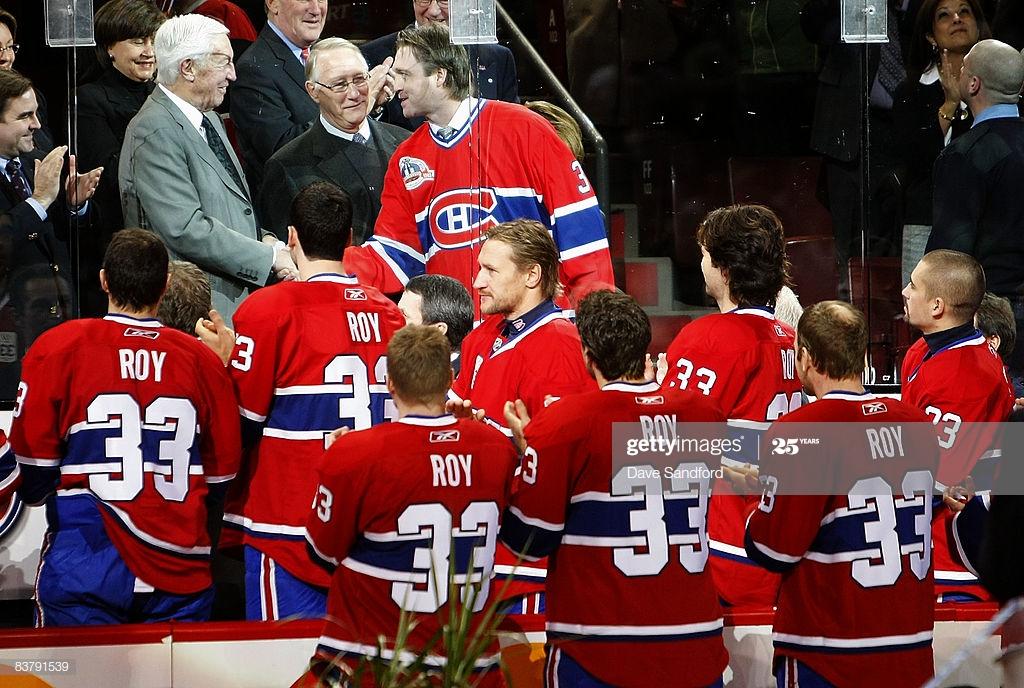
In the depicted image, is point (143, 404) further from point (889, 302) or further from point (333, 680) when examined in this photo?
point (889, 302)

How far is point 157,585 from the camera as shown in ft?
11.5

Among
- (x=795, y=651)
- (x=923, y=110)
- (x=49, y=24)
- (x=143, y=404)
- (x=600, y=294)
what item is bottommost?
(x=795, y=651)

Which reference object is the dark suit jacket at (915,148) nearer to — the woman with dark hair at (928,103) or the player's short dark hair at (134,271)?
the woman with dark hair at (928,103)

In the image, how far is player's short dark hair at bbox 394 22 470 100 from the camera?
14.4 ft

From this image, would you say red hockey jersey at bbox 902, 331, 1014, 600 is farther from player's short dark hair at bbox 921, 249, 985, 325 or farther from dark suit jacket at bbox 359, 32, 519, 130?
dark suit jacket at bbox 359, 32, 519, 130

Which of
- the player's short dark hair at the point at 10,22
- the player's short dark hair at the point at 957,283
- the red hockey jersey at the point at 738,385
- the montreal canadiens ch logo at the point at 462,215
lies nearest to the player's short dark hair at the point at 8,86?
the player's short dark hair at the point at 10,22

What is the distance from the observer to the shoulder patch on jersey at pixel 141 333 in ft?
11.4

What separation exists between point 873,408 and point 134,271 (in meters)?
1.94

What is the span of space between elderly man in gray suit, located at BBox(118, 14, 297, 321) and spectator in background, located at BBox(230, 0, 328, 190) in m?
0.06

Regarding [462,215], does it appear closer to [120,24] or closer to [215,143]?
[215,143]

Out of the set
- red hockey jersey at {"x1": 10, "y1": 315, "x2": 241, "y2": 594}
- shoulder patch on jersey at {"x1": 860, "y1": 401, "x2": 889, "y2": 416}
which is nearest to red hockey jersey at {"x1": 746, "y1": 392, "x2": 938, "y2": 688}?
shoulder patch on jersey at {"x1": 860, "y1": 401, "x2": 889, "y2": 416}

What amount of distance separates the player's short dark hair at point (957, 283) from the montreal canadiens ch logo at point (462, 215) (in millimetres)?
1416

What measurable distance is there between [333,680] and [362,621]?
148 mm

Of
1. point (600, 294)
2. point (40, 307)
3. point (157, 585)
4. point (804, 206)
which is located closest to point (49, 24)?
point (40, 307)
